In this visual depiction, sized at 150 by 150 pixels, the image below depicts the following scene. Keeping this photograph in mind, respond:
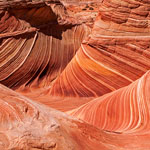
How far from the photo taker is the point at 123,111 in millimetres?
3965

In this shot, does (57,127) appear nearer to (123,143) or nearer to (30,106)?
(30,106)

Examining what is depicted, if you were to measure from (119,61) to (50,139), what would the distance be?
11.5 ft

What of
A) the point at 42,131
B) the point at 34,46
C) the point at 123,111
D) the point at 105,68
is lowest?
the point at 34,46

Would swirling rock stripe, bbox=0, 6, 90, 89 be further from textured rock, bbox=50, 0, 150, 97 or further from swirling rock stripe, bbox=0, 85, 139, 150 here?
swirling rock stripe, bbox=0, 85, 139, 150

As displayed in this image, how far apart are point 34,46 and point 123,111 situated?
4.58 meters

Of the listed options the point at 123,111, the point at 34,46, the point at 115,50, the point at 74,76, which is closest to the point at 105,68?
the point at 115,50

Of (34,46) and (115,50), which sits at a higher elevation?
(115,50)

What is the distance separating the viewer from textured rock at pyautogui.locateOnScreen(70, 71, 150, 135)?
351cm

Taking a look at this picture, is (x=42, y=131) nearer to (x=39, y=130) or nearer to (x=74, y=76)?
(x=39, y=130)

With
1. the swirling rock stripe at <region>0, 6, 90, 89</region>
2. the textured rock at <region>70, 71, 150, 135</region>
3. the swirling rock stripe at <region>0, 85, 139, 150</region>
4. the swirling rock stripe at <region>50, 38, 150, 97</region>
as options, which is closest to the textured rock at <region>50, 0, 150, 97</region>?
the swirling rock stripe at <region>50, 38, 150, 97</region>

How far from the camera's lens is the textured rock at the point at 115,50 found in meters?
5.44

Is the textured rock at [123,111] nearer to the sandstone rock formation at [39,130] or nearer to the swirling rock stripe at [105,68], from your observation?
the sandstone rock formation at [39,130]

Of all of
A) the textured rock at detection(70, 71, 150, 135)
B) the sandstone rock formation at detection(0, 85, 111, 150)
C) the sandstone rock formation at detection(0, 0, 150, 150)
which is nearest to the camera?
the sandstone rock formation at detection(0, 85, 111, 150)

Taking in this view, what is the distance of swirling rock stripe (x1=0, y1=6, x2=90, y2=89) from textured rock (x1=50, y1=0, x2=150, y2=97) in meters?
2.04
